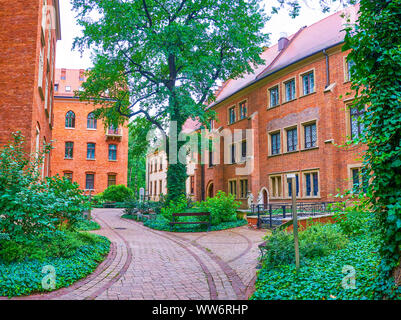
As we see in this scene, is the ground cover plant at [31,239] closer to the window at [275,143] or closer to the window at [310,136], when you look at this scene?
the window at [310,136]

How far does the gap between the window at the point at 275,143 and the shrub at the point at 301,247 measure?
1694 centimetres

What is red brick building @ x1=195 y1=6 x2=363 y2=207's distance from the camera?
63.5ft

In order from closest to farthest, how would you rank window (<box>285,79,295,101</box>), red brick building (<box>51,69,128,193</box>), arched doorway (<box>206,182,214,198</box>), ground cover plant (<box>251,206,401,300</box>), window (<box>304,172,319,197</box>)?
ground cover plant (<box>251,206,401,300</box>)
window (<box>304,172,319,197</box>)
window (<box>285,79,295,101</box>)
arched doorway (<box>206,182,214,198</box>)
red brick building (<box>51,69,128,193</box>)

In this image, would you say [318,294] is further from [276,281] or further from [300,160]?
[300,160]

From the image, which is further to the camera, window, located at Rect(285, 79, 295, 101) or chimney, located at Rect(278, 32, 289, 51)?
chimney, located at Rect(278, 32, 289, 51)

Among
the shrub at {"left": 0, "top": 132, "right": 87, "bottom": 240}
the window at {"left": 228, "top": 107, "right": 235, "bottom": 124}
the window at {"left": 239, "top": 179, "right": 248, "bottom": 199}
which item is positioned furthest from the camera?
the window at {"left": 228, "top": 107, "right": 235, "bottom": 124}

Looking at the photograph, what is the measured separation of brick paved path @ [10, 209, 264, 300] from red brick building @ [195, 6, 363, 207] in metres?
10.7

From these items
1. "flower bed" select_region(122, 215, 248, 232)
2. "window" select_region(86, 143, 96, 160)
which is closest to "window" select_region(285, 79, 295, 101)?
"flower bed" select_region(122, 215, 248, 232)

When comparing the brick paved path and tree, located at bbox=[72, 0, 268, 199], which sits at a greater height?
tree, located at bbox=[72, 0, 268, 199]

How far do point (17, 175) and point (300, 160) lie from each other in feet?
60.0

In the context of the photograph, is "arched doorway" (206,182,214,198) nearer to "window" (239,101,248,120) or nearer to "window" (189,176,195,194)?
"window" (189,176,195,194)

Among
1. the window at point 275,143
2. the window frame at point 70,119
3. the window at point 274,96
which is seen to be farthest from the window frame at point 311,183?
the window frame at point 70,119

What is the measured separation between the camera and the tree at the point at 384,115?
3.90 m
